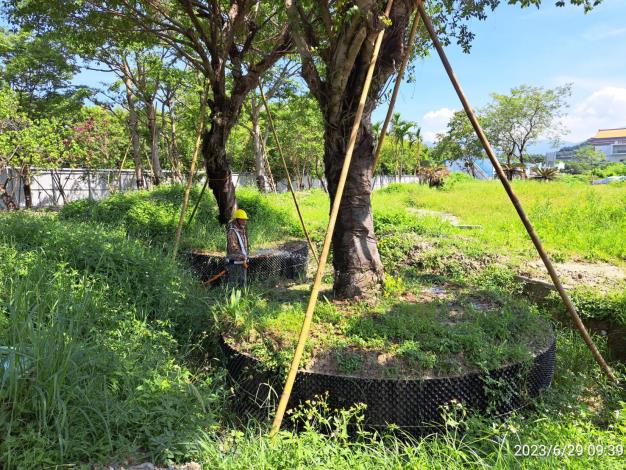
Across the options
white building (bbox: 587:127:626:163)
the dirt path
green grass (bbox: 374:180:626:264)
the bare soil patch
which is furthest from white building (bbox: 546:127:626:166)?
the bare soil patch

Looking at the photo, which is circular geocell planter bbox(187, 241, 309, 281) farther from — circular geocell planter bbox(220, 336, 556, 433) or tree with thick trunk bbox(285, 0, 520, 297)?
circular geocell planter bbox(220, 336, 556, 433)

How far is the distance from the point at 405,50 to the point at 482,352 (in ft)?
9.49

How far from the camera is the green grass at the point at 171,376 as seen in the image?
2197 millimetres

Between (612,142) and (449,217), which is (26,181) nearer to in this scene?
(449,217)

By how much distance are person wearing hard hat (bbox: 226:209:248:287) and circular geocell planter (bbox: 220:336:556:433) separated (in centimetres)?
228

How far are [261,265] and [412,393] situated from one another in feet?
11.8

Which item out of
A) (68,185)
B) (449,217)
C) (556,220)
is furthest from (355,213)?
(68,185)

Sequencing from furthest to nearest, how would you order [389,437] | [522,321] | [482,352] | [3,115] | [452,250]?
[3,115] → [452,250] → [522,321] → [482,352] → [389,437]

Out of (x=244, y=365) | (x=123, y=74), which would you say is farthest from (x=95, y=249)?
(x=123, y=74)

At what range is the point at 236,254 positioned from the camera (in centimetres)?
518

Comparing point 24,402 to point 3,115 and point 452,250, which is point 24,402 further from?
point 3,115

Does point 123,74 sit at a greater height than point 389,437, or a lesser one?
greater

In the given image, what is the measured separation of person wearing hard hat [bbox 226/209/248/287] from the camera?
519cm

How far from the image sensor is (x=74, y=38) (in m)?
8.08
